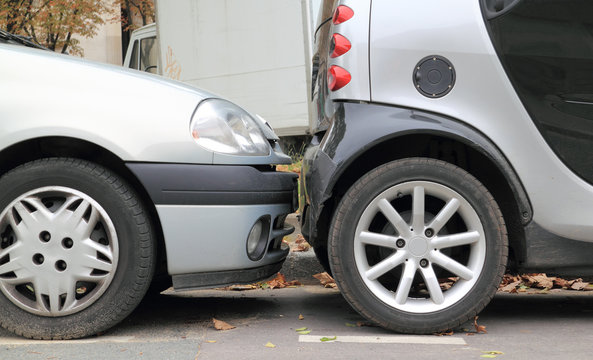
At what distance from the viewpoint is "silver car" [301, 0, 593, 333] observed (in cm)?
319

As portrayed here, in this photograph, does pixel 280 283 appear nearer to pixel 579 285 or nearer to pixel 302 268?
pixel 302 268

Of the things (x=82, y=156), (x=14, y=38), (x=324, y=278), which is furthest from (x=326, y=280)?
(x=14, y=38)

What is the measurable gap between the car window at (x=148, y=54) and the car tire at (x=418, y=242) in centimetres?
840

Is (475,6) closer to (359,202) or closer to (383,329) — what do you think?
(359,202)

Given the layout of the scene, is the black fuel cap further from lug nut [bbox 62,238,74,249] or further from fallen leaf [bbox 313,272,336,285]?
fallen leaf [bbox 313,272,336,285]

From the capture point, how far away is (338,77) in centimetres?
329

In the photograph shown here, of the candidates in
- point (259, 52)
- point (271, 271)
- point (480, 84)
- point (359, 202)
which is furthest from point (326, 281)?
point (259, 52)

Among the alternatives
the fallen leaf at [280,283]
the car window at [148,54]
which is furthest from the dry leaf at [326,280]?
the car window at [148,54]

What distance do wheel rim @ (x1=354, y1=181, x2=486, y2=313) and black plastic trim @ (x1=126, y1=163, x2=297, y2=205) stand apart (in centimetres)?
52

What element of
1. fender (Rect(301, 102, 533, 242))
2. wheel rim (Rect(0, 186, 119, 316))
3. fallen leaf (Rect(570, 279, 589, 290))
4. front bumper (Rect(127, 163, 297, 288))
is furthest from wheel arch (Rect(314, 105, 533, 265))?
fallen leaf (Rect(570, 279, 589, 290))

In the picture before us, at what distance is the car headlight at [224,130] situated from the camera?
3275mm

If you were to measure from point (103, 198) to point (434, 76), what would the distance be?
1463 mm

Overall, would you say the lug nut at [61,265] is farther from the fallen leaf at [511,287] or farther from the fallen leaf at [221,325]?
the fallen leaf at [511,287]

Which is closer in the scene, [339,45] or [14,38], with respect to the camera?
[339,45]
